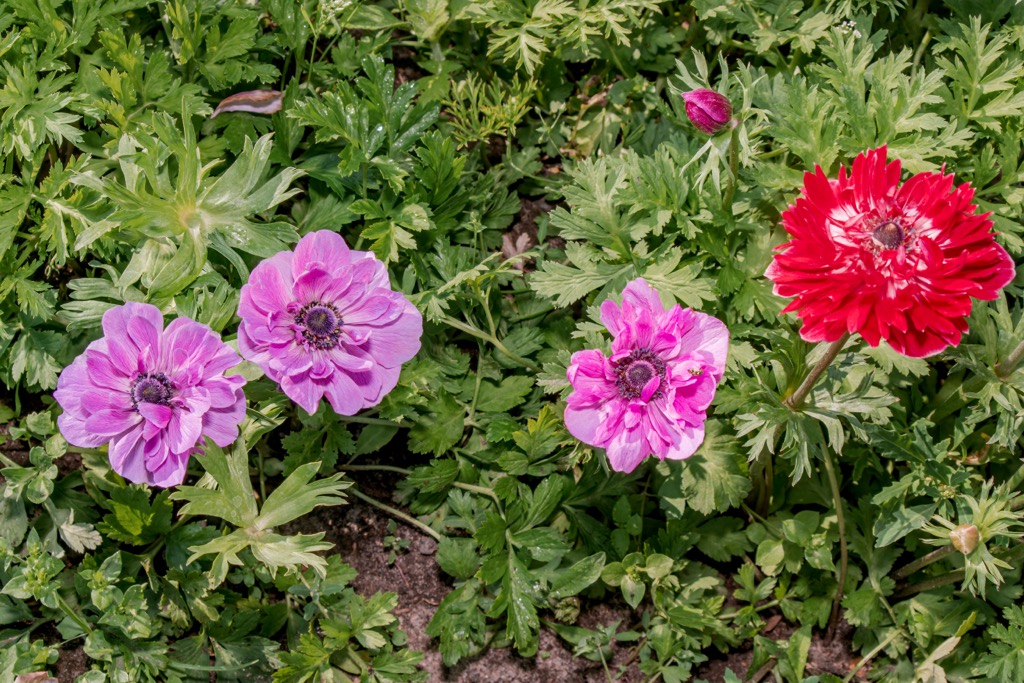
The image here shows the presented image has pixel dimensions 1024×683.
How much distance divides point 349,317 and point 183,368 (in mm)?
319

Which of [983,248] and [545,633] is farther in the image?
[545,633]

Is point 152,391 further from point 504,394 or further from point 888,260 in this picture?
point 888,260

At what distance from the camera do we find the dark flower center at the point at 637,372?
5.95ft

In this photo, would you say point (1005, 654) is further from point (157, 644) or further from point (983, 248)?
point (157, 644)

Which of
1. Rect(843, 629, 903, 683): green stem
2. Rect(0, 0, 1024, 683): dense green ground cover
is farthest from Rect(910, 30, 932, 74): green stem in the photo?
Rect(843, 629, 903, 683): green stem

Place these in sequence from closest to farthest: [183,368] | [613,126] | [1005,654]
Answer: [183,368] < [1005,654] < [613,126]

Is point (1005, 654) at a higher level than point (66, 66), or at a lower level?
lower

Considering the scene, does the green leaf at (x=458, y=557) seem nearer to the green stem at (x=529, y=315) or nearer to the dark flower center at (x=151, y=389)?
the green stem at (x=529, y=315)

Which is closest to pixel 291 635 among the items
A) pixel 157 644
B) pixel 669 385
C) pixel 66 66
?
pixel 157 644

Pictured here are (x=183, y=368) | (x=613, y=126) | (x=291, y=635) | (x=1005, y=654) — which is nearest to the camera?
(x=183, y=368)

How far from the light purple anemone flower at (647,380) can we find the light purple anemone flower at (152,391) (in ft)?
2.15

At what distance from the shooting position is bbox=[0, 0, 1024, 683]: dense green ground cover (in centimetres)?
206

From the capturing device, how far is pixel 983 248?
5.39ft

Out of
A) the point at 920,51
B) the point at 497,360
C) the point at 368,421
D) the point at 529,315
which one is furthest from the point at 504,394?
the point at 920,51
